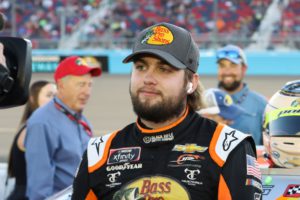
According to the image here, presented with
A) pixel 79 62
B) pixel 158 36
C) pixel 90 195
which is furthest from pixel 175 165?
pixel 79 62

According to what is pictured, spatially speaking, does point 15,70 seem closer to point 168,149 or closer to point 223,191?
point 168,149

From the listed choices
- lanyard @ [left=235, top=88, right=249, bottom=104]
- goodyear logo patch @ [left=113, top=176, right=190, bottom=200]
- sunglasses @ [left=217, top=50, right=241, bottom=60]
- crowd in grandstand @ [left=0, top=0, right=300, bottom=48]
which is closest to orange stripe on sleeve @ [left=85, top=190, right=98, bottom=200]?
goodyear logo patch @ [left=113, top=176, right=190, bottom=200]

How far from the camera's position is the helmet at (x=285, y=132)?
361cm

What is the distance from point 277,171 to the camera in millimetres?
3238

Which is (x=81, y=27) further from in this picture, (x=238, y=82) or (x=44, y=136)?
(x=44, y=136)

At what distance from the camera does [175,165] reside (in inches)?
100

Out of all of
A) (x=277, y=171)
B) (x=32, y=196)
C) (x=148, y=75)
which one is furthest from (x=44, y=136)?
(x=148, y=75)

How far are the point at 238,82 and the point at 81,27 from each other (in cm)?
2404

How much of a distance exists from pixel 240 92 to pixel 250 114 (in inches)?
20.3

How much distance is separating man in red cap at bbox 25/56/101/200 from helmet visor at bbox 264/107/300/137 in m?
1.96

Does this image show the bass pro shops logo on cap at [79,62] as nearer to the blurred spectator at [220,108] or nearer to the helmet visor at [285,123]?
the blurred spectator at [220,108]

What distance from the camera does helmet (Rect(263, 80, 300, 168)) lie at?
3611mm

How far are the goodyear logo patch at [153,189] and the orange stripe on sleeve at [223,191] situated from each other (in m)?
0.11

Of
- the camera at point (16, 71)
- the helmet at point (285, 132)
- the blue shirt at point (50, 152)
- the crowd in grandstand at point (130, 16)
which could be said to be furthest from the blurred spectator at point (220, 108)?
the crowd in grandstand at point (130, 16)
